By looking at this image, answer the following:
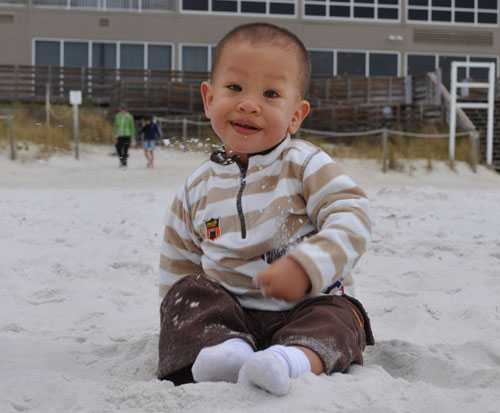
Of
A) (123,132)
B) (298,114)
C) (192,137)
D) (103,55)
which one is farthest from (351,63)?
(298,114)

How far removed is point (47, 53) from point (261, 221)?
24308mm

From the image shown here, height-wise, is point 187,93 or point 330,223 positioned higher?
point 187,93

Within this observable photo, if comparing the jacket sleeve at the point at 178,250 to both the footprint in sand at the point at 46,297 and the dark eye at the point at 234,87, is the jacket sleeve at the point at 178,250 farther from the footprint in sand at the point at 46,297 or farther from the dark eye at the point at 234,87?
the footprint in sand at the point at 46,297

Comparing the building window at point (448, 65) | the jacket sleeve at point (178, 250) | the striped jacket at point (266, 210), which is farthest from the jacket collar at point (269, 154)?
the building window at point (448, 65)

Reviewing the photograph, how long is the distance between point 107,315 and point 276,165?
142 cm

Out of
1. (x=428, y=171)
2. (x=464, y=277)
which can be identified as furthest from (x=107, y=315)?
(x=428, y=171)

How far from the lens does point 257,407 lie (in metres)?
2.03

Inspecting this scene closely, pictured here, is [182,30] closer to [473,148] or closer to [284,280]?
[473,148]

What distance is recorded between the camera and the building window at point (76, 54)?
84.8 ft

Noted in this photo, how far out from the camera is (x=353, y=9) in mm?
27688

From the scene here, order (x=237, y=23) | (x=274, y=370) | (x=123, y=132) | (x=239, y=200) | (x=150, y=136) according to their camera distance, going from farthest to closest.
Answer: (x=237, y=23), (x=123, y=132), (x=150, y=136), (x=239, y=200), (x=274, y=370)

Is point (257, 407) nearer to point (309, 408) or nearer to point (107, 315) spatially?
point (309, 408)

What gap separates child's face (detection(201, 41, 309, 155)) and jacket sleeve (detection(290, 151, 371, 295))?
180 mm

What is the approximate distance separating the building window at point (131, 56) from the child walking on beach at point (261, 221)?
78.4 ft
